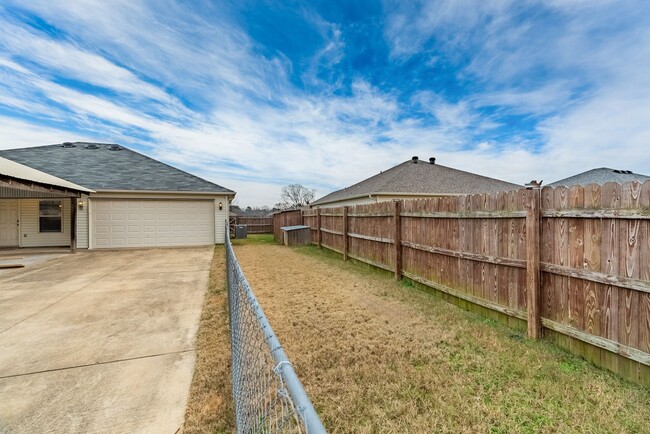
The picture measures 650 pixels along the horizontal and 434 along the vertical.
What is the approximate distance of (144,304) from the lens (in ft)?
16.5

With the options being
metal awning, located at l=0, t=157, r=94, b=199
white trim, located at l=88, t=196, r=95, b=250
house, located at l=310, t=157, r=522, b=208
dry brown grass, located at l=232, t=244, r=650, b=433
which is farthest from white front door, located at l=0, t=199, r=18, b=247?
house, located at l=310, t=157, r=522, b=208

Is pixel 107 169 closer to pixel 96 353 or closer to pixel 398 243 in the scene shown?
pixel 96 353

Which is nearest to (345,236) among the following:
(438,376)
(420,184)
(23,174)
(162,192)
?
(438,376)

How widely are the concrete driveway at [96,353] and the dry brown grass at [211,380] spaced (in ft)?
0.29

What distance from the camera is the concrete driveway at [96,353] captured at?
7.52 ft

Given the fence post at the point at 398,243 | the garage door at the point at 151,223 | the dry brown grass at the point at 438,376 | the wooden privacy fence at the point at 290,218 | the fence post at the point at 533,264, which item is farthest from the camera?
the wooden privacy fence at the point at 290,218

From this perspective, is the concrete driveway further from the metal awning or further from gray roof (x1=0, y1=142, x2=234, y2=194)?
gray roof (x1=0, y1=142, x2=234, y2=194)

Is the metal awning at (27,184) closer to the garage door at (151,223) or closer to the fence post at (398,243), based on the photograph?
the garage door at (151,223)

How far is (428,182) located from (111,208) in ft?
50.5

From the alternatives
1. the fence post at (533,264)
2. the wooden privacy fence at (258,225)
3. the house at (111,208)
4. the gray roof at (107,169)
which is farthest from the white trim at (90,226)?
the fence post at (533,264)

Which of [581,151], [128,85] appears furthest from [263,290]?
[581,151]

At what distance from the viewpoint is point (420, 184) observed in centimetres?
1590

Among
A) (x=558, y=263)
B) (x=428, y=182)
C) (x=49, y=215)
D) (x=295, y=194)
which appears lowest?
(x=558, y=263)

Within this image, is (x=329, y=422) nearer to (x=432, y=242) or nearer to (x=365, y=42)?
(x=432, y=242)
